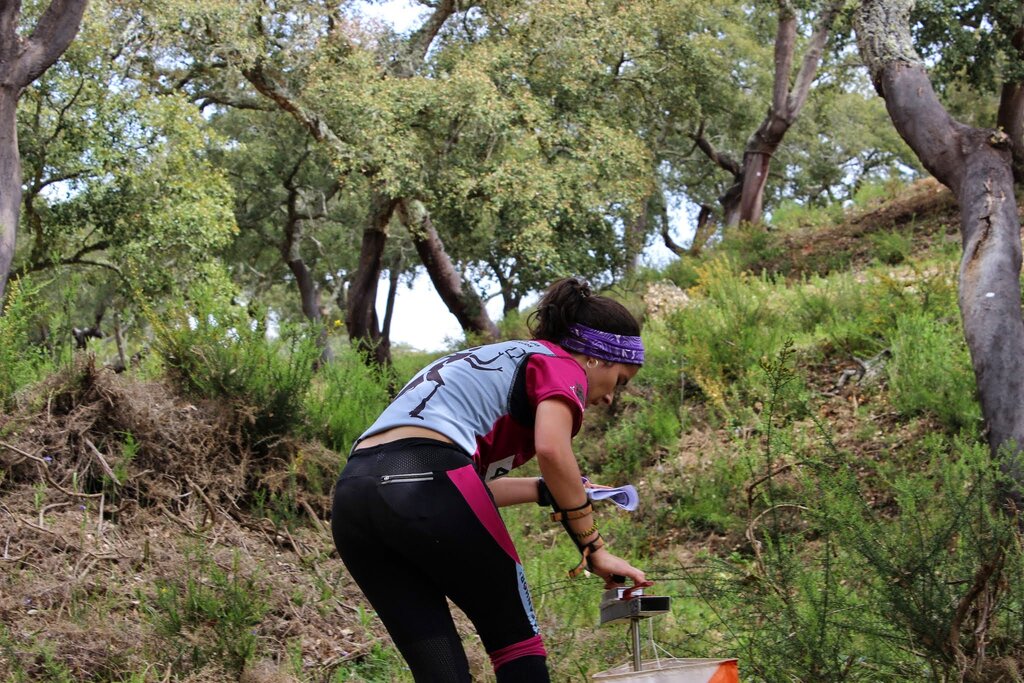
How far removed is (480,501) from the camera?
2.59 m

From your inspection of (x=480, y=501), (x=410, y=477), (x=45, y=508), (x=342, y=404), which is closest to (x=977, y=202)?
(x=342, y=404)

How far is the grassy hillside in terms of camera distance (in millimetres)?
3582

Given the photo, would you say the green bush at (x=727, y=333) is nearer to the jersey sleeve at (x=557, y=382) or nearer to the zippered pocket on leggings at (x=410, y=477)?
the jersey sleeve at (x=557, y=382)

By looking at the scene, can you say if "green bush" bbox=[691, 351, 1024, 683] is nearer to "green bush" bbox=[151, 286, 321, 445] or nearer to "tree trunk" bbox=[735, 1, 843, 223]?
"green bush" bbox=[151, 286, 321, 445]

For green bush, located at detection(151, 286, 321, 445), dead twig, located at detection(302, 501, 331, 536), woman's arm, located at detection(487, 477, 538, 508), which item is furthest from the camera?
green bush, located at detection(151, 286, 321, 445)

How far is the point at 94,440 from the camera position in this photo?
6.33m

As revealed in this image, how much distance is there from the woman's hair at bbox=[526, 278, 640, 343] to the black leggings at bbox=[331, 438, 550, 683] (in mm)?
484

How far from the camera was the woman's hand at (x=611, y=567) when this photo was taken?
2.62 m

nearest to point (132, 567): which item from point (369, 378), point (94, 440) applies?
point (94, 440)

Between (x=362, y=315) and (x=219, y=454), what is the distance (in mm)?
9544

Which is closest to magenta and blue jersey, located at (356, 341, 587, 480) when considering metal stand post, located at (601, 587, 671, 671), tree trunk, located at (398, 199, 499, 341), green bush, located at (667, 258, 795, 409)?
metal stand post, located at (601, 587, 671, 671)

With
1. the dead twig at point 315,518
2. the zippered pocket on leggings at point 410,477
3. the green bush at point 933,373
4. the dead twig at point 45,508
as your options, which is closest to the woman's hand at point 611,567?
the zippered pocket on leggings at point 410,477

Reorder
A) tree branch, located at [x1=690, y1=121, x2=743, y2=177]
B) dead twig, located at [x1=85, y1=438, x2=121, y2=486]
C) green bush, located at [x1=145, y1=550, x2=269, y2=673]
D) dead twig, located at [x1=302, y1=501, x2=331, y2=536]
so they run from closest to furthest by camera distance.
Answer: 1. green bush, located at [x1=145, y1=550, x2=269, y2=673]
2. dead twig, located at [x1=85, y1=438, x2=121, y2=486]
3. dead twig, located at [x1=302, y1=501, x2=331, y2=536]
4. tree branch, located at [x1=690, y1=121, x2=743, y2=177]

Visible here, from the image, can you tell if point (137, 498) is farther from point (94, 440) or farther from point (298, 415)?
point (298, 415)
